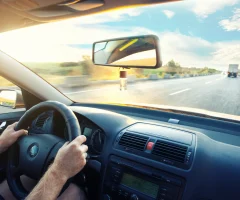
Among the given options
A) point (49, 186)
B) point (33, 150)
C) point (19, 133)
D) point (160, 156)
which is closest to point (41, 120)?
point (19, 133)

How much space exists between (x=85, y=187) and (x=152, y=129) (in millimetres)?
843

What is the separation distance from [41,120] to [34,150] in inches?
15.1

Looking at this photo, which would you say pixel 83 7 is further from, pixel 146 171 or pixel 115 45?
pixel 146 171

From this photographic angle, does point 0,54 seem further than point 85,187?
Yes

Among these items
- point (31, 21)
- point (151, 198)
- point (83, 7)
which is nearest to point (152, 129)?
point (151, 198)

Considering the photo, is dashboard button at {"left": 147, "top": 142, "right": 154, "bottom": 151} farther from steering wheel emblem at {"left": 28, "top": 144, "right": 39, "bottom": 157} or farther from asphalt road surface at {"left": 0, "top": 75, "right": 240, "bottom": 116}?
asphalt road surface at {"left": 0, "top": 75, "right": 240, "bottom": 116}

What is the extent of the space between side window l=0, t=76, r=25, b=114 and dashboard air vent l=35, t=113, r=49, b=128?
1.10 meters

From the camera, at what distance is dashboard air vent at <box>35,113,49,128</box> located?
92.7 inches

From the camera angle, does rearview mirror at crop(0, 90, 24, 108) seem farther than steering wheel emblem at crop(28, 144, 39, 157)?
Yes

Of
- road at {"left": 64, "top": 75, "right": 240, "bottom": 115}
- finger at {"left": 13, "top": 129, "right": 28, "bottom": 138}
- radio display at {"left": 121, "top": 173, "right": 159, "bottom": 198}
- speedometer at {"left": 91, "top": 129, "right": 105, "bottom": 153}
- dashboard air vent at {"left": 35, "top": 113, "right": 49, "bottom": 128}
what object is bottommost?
road at {"left": 64, "top": 75, "right": 240, "bottom": 115}

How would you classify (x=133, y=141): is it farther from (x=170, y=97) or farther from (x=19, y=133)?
(x=170, y=97)

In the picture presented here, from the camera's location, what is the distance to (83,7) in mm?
2809

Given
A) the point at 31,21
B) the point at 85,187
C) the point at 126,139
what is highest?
the point at 31,21

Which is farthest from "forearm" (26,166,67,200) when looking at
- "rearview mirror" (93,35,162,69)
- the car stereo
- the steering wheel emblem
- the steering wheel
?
"rearview mirror" (93,35,162,69)
